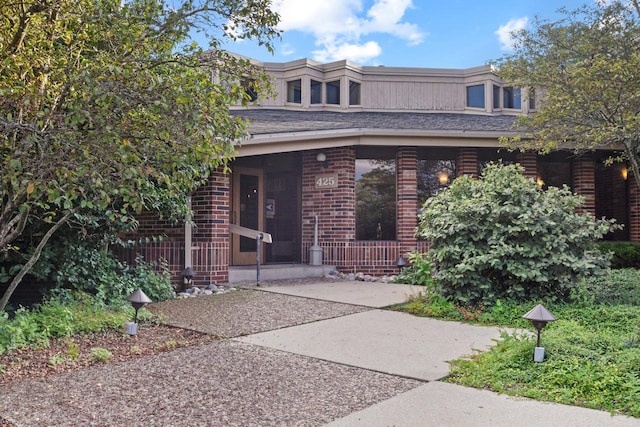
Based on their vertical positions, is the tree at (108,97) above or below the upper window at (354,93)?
below

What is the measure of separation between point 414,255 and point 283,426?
Answer: 5.34 meters

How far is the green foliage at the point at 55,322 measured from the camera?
4.63 m

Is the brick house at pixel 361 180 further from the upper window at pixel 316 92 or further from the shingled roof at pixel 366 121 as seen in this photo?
the upper window at pixel 316 92

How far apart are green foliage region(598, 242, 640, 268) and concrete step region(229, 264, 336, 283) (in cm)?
607

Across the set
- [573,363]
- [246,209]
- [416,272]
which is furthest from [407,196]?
[573,363]

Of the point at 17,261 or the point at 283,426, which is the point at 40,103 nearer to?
the point at 283,426

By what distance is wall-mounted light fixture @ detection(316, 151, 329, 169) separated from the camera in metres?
A: 11.0

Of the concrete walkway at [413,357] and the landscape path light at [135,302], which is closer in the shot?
the concrete walkway at [413,357]

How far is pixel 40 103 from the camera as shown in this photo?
364cm

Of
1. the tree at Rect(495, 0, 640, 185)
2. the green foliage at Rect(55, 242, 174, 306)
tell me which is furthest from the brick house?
the green foliage at Rect(55, 242, 174, 306)

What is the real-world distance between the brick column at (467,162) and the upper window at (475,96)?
441 cm

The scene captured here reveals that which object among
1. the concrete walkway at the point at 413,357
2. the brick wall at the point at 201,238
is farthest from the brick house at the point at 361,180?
the concrete walkway at the point at 413,357

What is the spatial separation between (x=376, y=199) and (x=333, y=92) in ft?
15.5

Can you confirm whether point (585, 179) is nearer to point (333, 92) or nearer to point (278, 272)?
point (333, 92)
